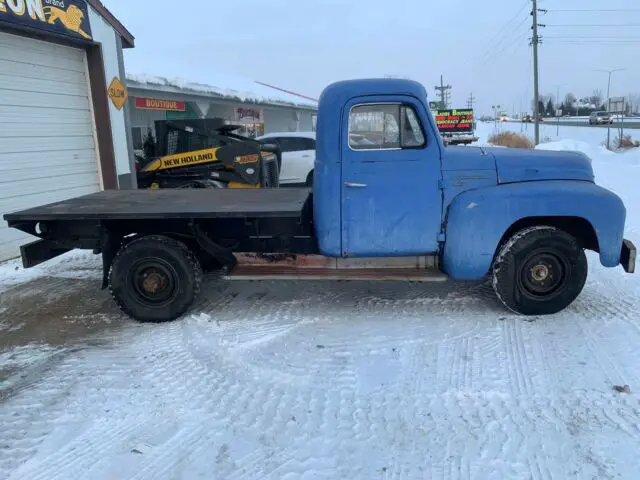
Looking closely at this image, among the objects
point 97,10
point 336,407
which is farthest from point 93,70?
point 336,407

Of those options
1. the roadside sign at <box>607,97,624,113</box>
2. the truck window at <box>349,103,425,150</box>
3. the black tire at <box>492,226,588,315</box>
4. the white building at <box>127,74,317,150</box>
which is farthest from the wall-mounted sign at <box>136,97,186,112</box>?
the roadside sign at <box>607,97,624,113</box>

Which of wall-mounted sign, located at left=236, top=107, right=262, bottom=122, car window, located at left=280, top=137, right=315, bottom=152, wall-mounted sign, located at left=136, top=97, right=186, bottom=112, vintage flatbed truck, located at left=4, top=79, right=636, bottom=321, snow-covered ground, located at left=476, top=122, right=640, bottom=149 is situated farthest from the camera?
snow-covered ground, located at left=476, top=122, right=640, bottom=149

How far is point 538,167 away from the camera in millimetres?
Answer: 4934

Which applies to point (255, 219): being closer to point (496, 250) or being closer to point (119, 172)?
point (496, 250)

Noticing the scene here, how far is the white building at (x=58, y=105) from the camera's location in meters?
8.16

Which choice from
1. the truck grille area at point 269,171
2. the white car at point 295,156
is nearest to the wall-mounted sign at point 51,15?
the truck grille area at point 269,171

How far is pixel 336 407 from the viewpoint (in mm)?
3512

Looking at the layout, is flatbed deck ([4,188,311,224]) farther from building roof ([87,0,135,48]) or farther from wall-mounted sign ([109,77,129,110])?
building roof ([87,0,135,48])

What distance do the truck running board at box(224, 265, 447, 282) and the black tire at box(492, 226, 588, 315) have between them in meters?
0.60

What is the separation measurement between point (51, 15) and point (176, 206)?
5503mm

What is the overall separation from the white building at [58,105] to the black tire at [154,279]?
4.24 m

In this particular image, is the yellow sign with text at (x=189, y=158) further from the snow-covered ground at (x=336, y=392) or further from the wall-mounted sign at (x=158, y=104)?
the snow-covered ground at (x=336, y=392)

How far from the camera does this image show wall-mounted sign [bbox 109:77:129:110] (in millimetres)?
10070

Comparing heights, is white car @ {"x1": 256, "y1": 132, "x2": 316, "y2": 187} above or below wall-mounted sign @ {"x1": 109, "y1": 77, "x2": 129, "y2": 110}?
below
